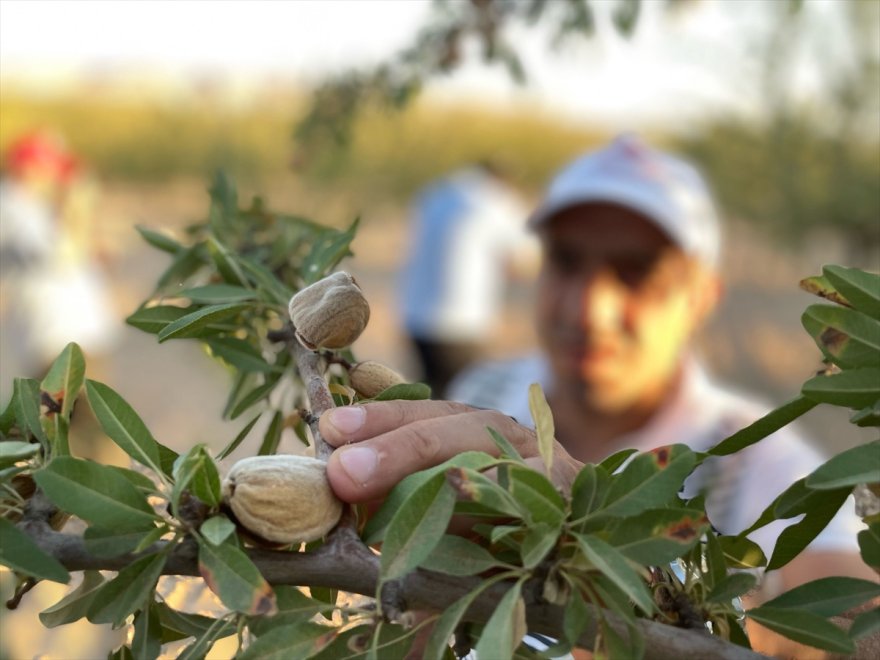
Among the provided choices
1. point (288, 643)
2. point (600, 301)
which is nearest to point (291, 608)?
point (288, 643)

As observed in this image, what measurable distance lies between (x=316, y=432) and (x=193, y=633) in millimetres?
129

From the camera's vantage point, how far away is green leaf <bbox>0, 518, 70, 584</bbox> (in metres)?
0.45

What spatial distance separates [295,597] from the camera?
470mm

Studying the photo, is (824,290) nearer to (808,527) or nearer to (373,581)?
(808,527)

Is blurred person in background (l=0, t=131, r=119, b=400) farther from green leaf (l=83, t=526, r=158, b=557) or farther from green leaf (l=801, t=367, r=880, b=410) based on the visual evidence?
green leaf (l=801, t=367, r=880, b=410)

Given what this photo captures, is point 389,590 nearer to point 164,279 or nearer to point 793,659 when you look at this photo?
point 793,659

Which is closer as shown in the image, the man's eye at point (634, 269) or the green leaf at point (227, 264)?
the green leaf at point (227, 264)

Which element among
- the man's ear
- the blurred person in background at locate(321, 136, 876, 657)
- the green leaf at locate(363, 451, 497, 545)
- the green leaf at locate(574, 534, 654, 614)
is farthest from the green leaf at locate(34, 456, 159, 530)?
the man's ear

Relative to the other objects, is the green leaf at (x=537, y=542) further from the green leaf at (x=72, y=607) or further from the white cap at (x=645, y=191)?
the white cap at (x=645, y=191)

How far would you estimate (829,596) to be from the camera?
499 millimetres

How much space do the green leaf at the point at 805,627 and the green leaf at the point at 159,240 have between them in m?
0.65

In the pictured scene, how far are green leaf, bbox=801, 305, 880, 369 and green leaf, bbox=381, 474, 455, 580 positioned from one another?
22cm

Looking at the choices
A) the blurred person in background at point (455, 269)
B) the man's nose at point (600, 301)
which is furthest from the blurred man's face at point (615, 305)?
the blurred person in background at point (455, 269)

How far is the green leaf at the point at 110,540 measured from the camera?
18.3 inches
